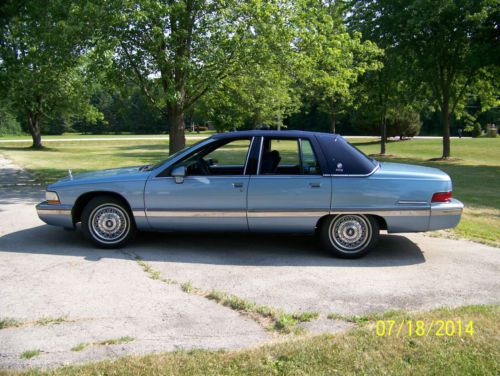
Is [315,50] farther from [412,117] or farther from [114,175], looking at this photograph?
[412,117]

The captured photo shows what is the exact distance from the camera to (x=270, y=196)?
5855 millimetres

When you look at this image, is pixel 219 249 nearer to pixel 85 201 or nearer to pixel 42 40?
pixel 85 201

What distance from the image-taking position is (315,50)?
40.7 ft

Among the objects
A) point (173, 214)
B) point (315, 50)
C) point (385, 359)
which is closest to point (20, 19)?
point (315, 50)

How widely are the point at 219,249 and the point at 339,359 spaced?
10.6 feet

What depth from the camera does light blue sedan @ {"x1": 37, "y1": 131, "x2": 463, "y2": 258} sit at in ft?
19.0

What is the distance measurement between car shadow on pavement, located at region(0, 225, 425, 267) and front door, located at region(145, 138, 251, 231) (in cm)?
37

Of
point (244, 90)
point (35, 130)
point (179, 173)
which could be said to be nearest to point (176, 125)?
point (244, 90)

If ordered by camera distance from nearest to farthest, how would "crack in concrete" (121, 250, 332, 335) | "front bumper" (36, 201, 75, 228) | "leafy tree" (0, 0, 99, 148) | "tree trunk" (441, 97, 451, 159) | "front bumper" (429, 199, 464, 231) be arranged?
1. "crack in concrete" (121, 250, 332, 335)
2. "front bumper" (429, 199, 464, 231)
3. "front bumper" (36, 201, 75, 228)
4. "leafy tree" (0, 0, 99, 148)
5. "tree trunk" (441, 97, 451, 159)

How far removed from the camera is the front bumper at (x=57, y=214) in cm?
622

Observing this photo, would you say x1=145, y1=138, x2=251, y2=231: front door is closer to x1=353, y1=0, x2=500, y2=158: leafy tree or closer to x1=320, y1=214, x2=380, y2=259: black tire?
x1=320, y1=214, x2=380, y2=259: black tire

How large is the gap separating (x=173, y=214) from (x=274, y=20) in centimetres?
773
